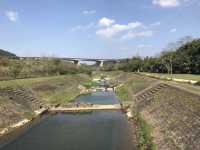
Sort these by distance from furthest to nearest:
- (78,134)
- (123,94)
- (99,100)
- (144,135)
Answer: (123,94) < (99,100) < (78,134) < (144,135)

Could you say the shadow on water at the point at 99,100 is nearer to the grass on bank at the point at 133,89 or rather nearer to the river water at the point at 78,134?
the grass on bank at the point at 133,89

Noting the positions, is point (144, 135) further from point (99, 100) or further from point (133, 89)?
point (133, 89)

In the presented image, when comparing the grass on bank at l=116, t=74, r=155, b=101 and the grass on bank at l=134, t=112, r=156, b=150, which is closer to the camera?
the grass on bank at l=134, t=112, r=156, b=150

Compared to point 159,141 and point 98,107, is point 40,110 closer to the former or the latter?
point 98,107

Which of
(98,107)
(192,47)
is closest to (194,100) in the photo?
(98,107)

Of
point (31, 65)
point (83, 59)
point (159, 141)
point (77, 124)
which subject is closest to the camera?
point (159, 141)

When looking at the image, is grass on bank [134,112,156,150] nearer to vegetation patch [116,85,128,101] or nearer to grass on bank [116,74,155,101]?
grass on bank [116,74,155,101]

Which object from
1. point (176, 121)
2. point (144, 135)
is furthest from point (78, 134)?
point (176, 121)

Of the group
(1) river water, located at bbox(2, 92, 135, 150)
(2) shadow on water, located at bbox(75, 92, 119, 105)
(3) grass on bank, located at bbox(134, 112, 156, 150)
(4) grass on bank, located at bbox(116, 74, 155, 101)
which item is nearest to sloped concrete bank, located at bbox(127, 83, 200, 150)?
(3) grass on bank, located at bbox(134, 112, 156, 150)
